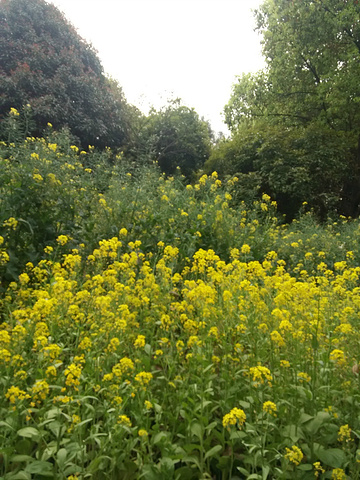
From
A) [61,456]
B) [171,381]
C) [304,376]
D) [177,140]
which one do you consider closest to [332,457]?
[304,376]

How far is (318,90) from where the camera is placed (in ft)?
38.6

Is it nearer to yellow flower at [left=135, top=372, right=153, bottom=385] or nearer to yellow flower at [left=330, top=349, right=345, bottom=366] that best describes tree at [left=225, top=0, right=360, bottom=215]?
yellow flower at [left=330, top=349, right=345, bottom=366]

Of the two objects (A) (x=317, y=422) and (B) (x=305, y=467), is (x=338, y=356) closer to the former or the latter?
(A) (x=317, y=422)

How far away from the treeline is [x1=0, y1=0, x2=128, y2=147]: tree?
1.0 inches

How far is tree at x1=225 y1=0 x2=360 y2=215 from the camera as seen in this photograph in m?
10.9

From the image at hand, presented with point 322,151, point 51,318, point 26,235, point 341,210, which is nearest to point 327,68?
point 322,151

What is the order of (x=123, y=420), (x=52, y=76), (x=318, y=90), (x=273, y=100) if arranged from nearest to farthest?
(x=123, y=420), (x=52, y=76), (x=318, y=90), (x=273, y=100)

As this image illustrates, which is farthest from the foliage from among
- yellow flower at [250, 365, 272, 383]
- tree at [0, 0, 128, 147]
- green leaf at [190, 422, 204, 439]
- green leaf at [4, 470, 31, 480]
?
green leaf at [4, 470, 31, 480]

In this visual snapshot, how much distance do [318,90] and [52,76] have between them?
7553mm

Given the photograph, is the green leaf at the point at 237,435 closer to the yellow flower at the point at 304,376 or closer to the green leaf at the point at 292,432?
the green leaf at the point at 292,432

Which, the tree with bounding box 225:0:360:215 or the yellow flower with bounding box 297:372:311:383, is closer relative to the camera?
the yellow flower with bounding box 297:372:311:383

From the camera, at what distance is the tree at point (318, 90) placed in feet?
35.8

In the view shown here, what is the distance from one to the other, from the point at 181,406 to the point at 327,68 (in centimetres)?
1269

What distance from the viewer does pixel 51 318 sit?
2.34 m
